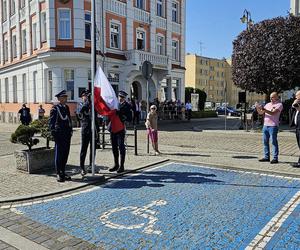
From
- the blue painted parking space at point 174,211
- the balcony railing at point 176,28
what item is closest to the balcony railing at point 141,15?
the balcony railing at point 176,28

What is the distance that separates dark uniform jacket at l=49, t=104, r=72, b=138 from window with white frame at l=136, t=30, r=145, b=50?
21473 mm

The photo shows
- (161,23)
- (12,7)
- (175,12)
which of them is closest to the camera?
(12,7)

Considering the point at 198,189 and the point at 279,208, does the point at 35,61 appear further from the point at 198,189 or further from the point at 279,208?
the point at 279,208

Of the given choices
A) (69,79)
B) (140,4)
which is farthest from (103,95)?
(140,4)

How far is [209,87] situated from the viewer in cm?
10456

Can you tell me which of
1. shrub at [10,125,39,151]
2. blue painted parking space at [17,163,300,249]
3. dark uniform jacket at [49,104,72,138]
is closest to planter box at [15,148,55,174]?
shrub at [10,125,39,151]

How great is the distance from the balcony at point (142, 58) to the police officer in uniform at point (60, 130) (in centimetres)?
1860

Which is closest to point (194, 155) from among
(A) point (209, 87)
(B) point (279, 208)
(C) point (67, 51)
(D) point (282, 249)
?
(B) point (279, 208)

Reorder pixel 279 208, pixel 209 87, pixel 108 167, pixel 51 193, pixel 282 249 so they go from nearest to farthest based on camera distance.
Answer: pixel 282 249 → pixel 279 208 → pixel 51 193 → pixel 108 167 → pixel 209 87

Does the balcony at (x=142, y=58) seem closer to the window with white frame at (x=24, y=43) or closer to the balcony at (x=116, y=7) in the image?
the balcony at (x=116, y=7)

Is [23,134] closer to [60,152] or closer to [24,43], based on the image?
[60,152]

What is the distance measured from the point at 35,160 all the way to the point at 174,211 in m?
4.18

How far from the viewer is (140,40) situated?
28.0m

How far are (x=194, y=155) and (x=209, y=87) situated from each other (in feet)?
317
